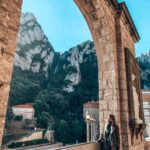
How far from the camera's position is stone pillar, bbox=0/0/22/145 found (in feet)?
5.12

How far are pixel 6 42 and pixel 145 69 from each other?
57.8 metres

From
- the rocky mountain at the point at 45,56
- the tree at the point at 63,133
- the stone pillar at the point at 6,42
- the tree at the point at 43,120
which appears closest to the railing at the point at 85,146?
the stone pillar at the point at 6,42

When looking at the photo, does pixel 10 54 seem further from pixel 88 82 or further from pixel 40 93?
pixel 88 82

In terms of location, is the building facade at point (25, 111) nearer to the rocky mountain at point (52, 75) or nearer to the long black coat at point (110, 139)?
the rocky mountain at point (52, 75)

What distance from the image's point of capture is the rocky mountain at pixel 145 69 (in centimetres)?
5192

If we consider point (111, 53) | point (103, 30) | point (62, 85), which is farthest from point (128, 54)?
point (62, 85)

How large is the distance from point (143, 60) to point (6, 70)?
6215 centimetres

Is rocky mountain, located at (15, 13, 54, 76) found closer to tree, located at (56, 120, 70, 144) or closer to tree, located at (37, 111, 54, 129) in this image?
tree, located at (37, 111, 54, 129)

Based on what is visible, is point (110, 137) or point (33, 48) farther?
point (33, 48)

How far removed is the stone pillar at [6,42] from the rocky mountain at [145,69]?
51.7m

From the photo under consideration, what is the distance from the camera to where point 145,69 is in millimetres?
54438

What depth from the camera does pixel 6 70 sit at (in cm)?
162

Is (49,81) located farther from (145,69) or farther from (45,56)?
(145,69)

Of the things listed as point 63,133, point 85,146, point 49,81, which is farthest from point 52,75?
point 85,146
